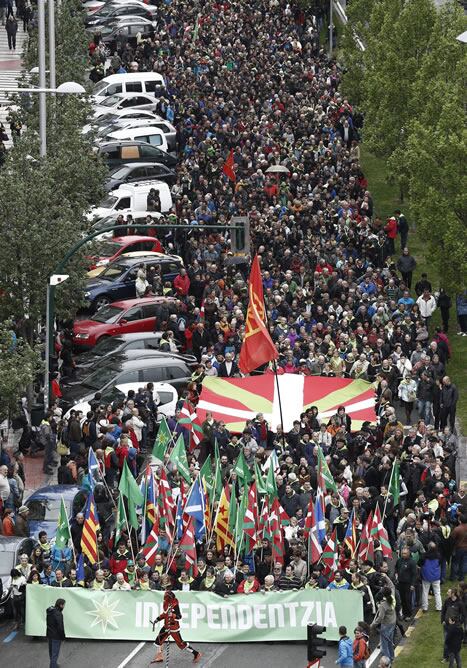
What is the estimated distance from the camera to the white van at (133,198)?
59219mm

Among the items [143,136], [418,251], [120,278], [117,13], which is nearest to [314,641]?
[120,278]

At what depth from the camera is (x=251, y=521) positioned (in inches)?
1518

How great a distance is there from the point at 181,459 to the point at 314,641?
7323 millimetres

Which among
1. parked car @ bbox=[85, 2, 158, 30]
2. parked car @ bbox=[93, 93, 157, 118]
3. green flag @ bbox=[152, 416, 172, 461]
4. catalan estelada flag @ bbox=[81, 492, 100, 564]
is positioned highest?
parked car @ bbox=[85, 2, 158, 30]

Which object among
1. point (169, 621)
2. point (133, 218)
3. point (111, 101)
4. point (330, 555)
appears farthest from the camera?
point (111, 101)

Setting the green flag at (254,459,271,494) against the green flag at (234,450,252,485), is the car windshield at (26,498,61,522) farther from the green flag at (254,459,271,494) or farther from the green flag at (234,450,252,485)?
the green flag at (254,459,271,494)

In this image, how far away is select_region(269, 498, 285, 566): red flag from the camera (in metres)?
38.0

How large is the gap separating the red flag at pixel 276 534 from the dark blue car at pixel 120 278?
15899 mm

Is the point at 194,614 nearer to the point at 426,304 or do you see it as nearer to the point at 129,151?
the point at 426,304

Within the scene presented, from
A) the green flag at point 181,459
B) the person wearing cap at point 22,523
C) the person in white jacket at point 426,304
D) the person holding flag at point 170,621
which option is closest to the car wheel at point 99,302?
the person in white jacket at point 426,304

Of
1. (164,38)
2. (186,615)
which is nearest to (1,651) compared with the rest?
(186,615)

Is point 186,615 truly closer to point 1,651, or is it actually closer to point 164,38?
point 1,651

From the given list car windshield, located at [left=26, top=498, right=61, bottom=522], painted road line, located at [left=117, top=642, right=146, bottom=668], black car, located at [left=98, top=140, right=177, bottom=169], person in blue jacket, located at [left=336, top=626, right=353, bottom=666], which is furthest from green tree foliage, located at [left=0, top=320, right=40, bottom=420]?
black car, located at [left=98, top=140, right=177, bottom=169]

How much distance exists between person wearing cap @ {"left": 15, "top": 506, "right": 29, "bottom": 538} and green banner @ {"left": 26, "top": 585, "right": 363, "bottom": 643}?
284cm
